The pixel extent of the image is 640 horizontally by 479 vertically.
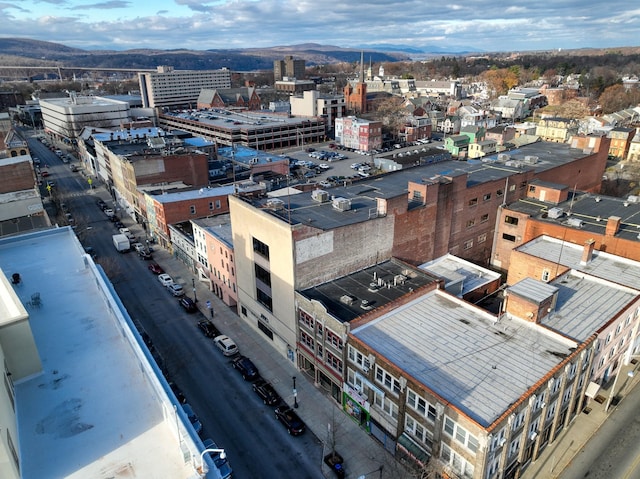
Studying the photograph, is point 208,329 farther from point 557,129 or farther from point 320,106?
point 320,106

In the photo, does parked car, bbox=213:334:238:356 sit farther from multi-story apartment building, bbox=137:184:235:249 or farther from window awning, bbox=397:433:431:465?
window awning, bbox=397:433:431:465

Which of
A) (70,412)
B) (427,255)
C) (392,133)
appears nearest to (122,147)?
(427,255)

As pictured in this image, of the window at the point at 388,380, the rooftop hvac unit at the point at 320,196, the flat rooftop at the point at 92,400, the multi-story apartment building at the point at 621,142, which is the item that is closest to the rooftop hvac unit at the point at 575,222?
the rooftop hvac unit at the point at 320,196

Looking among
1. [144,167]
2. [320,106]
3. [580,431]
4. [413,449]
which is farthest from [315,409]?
[320,106]

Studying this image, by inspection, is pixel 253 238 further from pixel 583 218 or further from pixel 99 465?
pixel 583 218

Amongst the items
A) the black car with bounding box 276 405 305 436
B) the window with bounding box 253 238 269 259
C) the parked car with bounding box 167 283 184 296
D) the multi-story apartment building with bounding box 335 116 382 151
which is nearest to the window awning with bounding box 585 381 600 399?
the black car with bounding box 276 405 305 436

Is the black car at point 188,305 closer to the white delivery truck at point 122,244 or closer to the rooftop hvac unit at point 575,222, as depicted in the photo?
the white delivery truck at point 122,244

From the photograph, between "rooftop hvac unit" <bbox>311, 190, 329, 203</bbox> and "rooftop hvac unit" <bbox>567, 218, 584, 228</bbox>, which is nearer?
"rooftop hvac unit" <bbox>311, 190, 329, 203</bbox>
